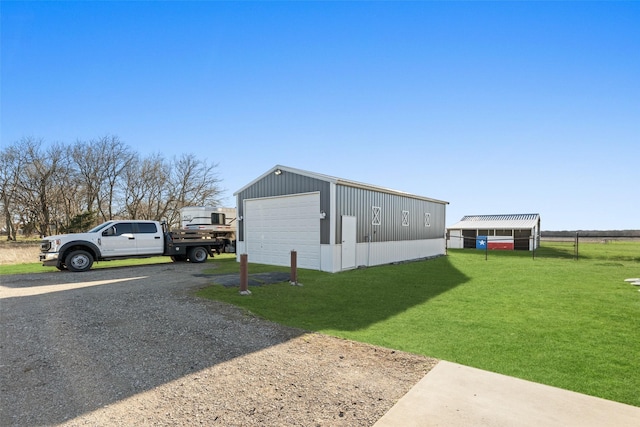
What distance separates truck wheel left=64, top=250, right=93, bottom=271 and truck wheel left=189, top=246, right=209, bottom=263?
398 centimetres

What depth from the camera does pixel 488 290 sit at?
9648mm

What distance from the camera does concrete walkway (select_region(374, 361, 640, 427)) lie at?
9.95ft

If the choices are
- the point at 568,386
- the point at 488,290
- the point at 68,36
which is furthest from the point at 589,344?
the point at 68,36

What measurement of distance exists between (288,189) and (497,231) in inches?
1104

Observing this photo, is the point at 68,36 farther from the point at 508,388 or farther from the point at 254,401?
the point at 508,388

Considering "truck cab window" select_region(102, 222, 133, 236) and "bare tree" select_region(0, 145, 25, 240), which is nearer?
"truck cab window" select_region(102, 222, 133, 236)

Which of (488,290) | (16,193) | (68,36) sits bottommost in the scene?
(488,290)

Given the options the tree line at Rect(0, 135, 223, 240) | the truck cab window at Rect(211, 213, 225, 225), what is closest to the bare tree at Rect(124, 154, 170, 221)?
the tree line at Rect(0, 135, 223, 240)

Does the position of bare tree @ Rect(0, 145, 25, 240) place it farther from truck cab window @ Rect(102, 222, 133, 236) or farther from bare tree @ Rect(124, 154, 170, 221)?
truck cab window @ Rect(102, 222, 133, 236)

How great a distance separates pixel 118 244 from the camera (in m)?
13.7

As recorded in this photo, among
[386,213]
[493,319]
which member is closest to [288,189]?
[386,213]

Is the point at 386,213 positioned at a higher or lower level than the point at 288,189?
lower

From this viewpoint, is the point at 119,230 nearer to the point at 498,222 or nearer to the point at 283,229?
the point at 283,229

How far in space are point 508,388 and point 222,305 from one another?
18.0ft
